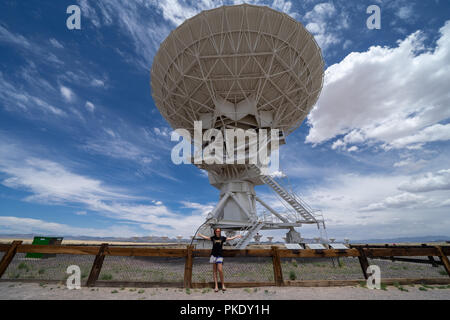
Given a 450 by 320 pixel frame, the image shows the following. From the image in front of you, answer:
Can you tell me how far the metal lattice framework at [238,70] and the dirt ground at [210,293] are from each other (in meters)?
12.9

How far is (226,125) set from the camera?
16984mm

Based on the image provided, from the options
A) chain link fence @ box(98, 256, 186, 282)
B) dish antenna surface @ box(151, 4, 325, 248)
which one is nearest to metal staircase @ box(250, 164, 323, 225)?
dish antenna surface @ box(151, 4, 325, 248)

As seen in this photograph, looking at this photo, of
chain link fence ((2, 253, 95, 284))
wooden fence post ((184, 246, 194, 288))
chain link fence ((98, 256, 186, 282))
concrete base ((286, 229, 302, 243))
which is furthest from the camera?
concrete base ((286, 229, 302, 243))

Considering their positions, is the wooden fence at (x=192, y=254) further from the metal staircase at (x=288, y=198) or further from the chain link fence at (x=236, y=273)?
the metal staircase at (x=288, y=198)

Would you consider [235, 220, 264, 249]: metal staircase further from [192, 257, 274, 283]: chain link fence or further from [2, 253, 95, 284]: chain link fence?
[2, 253, 95, 284]: chain link fence

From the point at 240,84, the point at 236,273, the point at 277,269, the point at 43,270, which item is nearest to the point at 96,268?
the point at 43,270

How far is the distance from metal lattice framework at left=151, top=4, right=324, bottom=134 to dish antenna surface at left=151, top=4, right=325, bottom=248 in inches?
2.2

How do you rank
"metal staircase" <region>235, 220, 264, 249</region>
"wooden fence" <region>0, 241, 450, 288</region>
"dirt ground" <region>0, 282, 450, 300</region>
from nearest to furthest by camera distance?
"dirt ground" <region>0, 282, 450, 300</region>
"wooden fence" <region>0, 241, 450, 288</region>
"metal staircase" <region>235, 220, 264, 249</region>

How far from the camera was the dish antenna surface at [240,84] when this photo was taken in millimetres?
13852

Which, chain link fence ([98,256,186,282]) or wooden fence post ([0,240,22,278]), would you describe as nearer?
wooden fence post ([0,240,22,278])

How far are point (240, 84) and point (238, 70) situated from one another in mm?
1004

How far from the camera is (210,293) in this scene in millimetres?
4848

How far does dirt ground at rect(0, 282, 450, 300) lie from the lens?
4.50m
